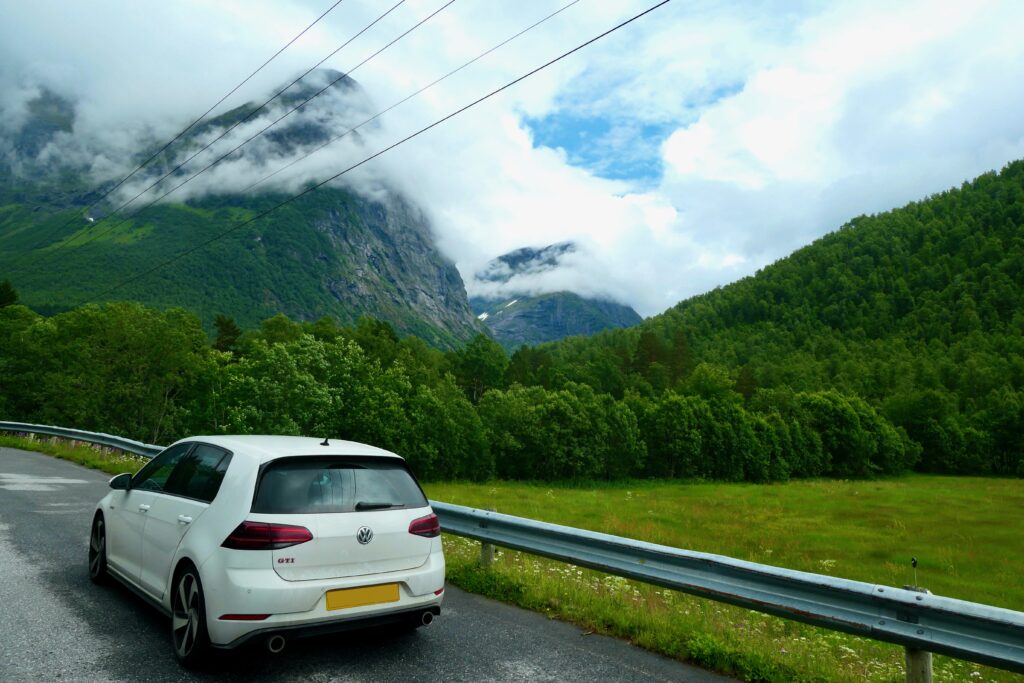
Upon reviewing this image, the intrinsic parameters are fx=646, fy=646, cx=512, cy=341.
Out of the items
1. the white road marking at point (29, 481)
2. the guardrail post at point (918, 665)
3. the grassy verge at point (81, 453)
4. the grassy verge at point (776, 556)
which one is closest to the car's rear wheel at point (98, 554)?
the grassy verge at point (776, 556)

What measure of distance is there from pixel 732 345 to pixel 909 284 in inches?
2482

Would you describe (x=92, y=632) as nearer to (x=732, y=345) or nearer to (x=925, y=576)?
(x=925, y=576)

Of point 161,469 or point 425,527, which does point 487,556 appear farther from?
point 161,469

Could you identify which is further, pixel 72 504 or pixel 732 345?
pixel 732 345

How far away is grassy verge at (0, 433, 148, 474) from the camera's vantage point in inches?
734

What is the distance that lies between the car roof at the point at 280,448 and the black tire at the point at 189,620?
38.9 inches

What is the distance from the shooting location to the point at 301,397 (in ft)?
162

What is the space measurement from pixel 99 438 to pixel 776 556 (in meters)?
25.1

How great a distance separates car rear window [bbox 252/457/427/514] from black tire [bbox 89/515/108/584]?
11.1 feet

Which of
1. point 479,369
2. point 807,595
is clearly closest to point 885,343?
point 479,369

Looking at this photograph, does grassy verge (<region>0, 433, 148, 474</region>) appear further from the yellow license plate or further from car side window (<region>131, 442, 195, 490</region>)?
the yellow license plate

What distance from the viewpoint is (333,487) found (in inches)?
207

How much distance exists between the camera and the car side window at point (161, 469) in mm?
6316

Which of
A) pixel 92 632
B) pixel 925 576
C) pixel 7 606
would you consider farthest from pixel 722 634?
pixel 925 576
